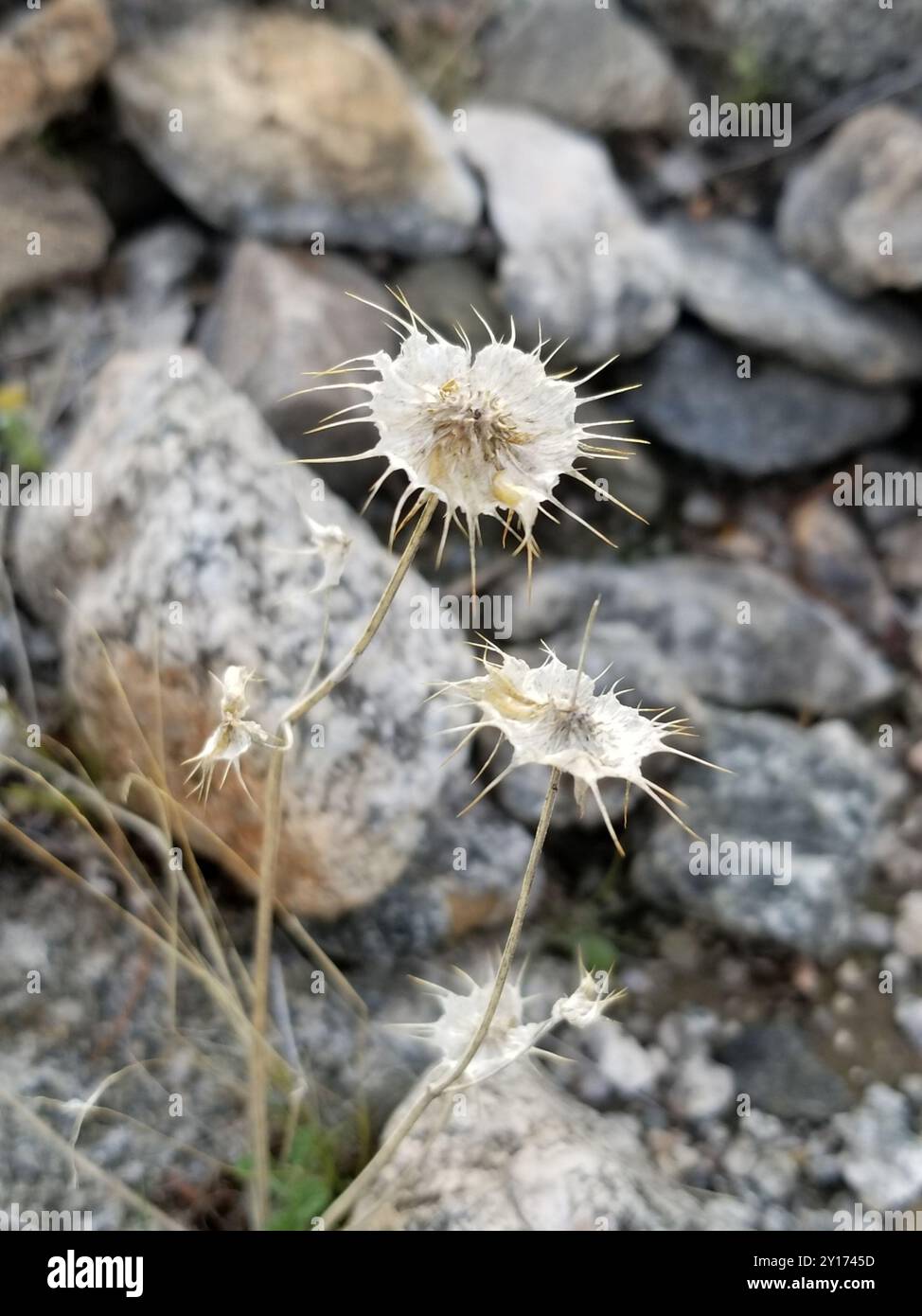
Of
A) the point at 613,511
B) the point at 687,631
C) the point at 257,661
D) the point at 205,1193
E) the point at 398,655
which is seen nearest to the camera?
the point at 205,1193

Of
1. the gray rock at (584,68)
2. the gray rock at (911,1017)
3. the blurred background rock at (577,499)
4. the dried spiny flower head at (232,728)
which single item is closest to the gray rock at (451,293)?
the blurred background rock at (577,499)

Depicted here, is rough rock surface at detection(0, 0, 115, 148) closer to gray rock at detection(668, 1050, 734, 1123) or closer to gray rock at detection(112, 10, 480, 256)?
gray rock at detection(112, 10, 480, 256)

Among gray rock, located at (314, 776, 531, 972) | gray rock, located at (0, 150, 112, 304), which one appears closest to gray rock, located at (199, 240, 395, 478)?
gray rock, located at (0, 150, 112, 304)

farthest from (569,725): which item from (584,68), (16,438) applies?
(584,68)

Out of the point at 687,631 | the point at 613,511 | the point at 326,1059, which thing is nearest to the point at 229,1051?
the point at 326,1059

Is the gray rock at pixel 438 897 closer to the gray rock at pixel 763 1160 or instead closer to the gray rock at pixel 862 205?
the gray rock at pixel 763 1160

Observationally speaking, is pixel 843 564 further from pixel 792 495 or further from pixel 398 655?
pixel 398 655
